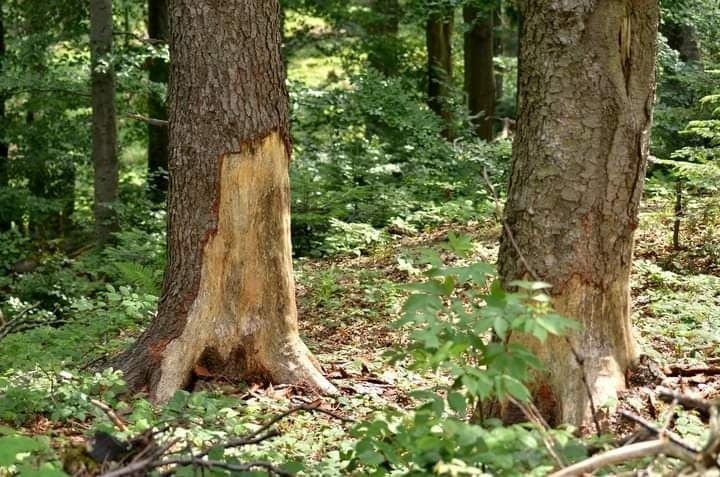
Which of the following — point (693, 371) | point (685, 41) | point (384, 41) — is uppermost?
point (384, 41)

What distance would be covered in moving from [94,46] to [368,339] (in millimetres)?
5612

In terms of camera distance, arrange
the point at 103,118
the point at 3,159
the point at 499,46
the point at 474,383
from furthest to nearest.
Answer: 1. the point at 499,46
2. the point at 3,159
3. the point at 103,118
4. the point at 474,383

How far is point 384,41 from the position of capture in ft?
54.7

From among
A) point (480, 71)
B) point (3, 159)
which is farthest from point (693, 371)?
point (3, 159)

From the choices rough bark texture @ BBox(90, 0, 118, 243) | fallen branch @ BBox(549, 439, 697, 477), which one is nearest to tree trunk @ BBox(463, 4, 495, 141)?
rough bark texture @ BBox(90, 0, 118, 243)

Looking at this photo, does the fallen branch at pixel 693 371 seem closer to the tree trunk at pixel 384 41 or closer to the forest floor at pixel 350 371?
the forest floor at pixel 350 371

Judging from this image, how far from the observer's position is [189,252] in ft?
16.7

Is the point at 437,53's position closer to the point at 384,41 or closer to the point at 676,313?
the point at 384,41

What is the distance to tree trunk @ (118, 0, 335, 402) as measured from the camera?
498 cm

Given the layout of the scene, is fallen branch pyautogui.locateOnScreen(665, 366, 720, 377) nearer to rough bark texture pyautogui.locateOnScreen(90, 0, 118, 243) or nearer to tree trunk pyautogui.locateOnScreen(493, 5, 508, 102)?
rough bark texture pyautogui.locateOnScreen(90, 0, 118, 243)

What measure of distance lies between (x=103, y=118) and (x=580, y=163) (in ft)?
25.8

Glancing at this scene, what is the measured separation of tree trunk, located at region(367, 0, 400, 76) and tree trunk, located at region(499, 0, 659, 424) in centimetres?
1271

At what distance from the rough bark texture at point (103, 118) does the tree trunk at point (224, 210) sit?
4933mm

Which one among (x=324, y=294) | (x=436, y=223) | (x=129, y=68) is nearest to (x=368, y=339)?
(x=324, y=294)
